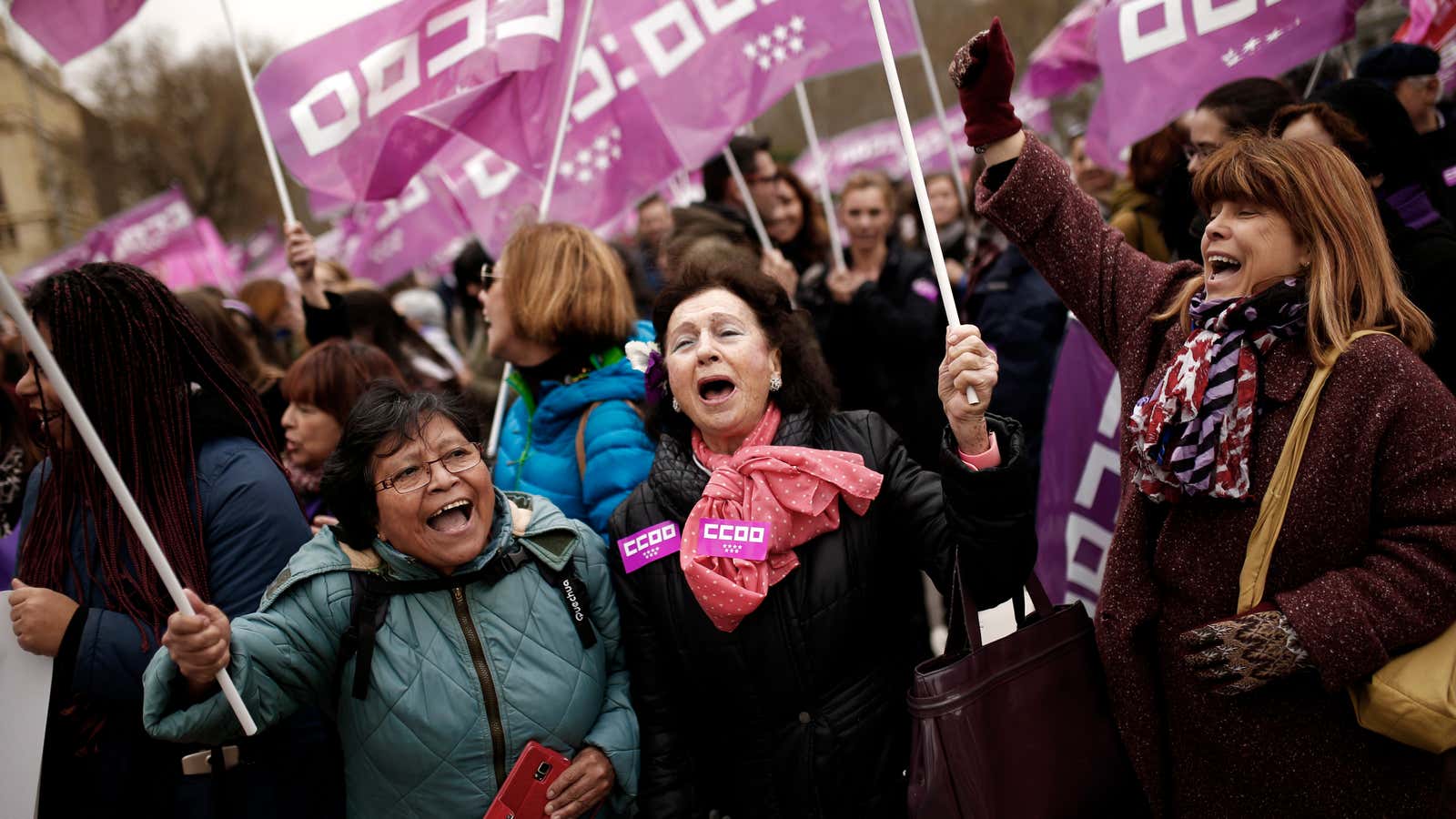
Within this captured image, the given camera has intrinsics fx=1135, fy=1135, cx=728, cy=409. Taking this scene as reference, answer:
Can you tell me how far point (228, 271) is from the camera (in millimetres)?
12789

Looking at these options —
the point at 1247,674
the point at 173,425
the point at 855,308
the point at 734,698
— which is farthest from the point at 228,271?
the point at 1247,674

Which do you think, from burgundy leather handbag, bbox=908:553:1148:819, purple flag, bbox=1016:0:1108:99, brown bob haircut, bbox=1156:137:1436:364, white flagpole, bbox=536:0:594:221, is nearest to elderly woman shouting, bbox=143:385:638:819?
burgundy leather handbag, bbox=908:553:1148:819

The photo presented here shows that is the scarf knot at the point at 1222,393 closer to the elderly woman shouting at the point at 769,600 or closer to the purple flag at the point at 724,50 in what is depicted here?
the elderly woman shouting at the point at 769,600

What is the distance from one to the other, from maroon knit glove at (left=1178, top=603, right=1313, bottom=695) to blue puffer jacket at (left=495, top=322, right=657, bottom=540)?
1.49 meters

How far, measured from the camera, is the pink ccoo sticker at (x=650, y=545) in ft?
8.59

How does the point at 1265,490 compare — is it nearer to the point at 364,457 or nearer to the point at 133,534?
the point at 364,457

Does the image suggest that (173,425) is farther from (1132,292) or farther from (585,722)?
(1132,292)

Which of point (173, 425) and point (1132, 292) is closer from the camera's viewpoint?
point (1132, 292)

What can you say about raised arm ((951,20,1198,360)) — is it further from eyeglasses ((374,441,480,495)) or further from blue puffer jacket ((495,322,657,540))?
eyeglasses ((374,441,480,495))

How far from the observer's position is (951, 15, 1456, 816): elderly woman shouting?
6.81ft

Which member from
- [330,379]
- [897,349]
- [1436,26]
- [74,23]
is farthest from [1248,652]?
[74,23]

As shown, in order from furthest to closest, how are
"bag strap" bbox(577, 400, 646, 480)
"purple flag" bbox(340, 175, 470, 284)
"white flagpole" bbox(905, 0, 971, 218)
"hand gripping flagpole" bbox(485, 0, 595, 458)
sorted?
1. "purple flag" bbox(340, 175, 470, 284)
2. "white flagpole" bbox(905, 0, 971, 218)
3. "hand gripping flagpole" bbox(485, 0, 595, 458)
4. "bag strap" bbox(577, 400, 646, 480)

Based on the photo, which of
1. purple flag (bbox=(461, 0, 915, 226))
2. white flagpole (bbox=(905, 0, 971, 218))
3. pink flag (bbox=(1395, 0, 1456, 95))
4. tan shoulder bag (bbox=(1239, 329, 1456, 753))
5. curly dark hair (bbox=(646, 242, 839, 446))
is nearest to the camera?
tan shoulder bag (bbox=(1239, 329, 1456, 753))

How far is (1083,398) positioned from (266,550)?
2.55m
